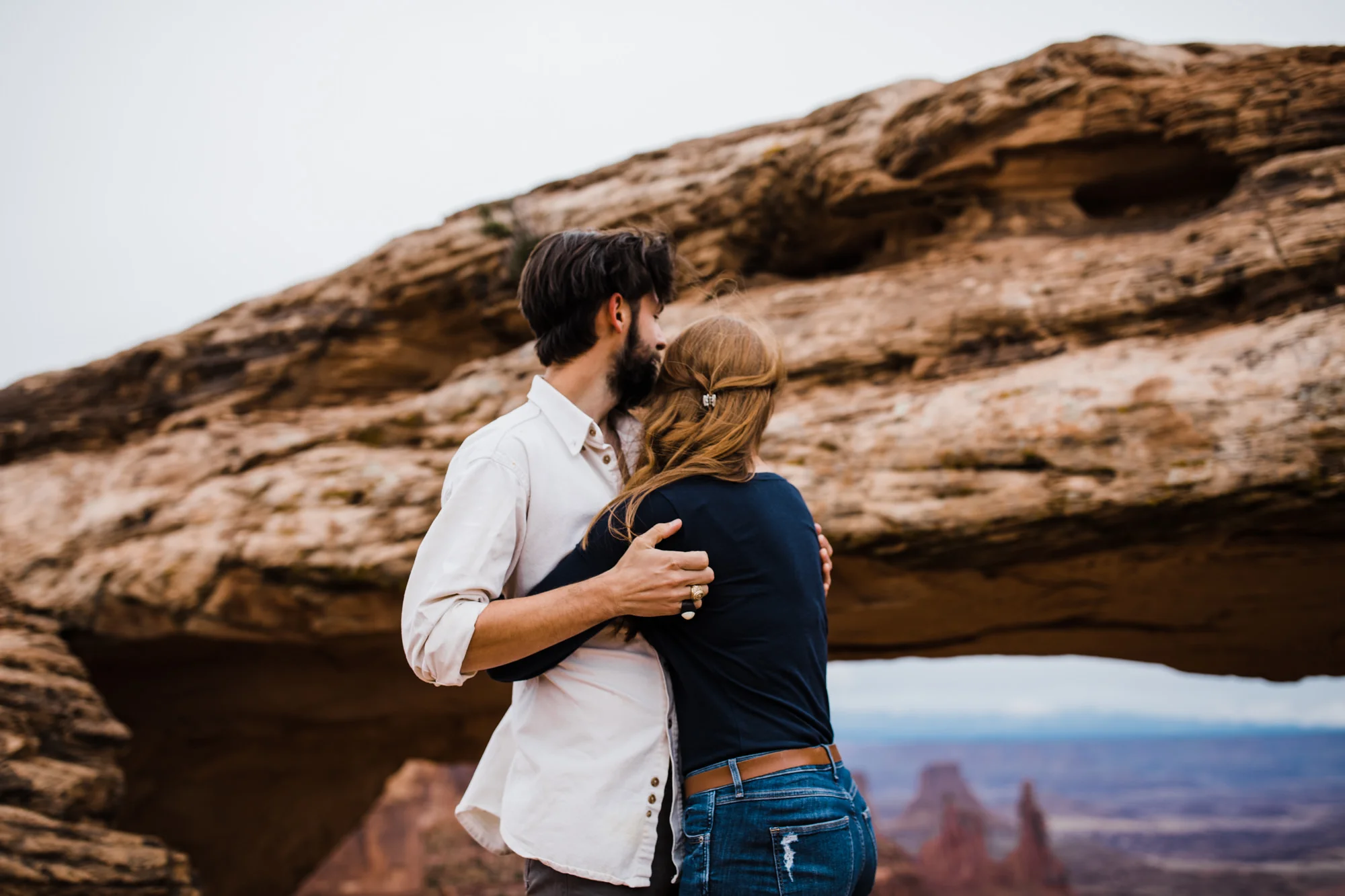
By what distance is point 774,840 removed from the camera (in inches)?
66.2

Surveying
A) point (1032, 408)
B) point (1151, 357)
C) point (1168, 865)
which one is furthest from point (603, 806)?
point (1168, 865)

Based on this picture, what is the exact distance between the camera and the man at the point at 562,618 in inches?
69.9

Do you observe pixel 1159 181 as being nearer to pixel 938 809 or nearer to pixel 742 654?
pixel 742 654

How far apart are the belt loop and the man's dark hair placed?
105 cm

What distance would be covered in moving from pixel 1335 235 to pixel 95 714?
6700 millimetres

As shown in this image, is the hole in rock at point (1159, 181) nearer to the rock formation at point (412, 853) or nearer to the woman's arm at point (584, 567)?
the woman's arm at point (584, 567)

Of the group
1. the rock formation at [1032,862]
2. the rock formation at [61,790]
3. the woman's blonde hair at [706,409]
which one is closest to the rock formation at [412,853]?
the rock formation at [1032,862]

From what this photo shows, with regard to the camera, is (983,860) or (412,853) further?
(983,860)

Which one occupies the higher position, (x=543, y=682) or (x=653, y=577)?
(x=653, y=577)

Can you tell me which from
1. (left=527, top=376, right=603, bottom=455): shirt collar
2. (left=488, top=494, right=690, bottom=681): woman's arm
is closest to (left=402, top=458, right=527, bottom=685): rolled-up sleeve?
(left=488, top=494, right=690, bottom=681): woman's arm

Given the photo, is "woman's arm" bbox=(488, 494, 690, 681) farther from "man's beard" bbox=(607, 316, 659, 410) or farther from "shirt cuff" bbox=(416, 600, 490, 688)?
"man's beard" bbox=(607, 316, 659, 410)

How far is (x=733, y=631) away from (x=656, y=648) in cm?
20

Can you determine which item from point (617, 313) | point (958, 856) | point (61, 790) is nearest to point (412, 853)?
point (958, 856)

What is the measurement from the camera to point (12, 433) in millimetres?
6824
